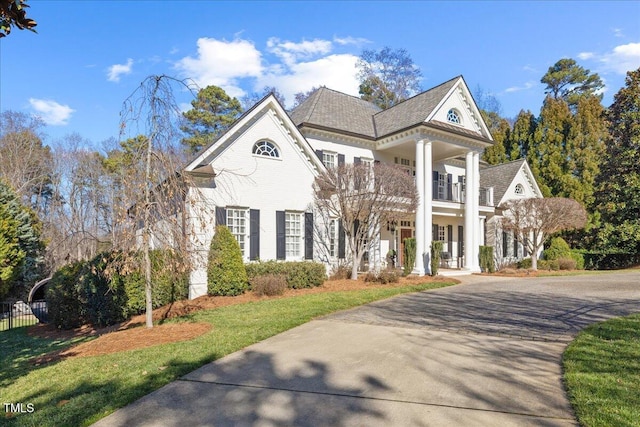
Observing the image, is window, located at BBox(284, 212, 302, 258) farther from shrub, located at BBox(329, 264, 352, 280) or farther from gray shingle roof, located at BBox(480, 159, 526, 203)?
gray shingle roof, located at BBox(480, 159, 526, 203)

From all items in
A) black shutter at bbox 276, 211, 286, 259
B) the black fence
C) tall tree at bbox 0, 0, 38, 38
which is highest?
tall tree at bbox 0, 0, 38, 38

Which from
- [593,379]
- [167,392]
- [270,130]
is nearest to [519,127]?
[270,130]

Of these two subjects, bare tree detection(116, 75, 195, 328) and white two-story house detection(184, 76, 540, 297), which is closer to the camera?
bare tree detection(116, 75, 195, 328)

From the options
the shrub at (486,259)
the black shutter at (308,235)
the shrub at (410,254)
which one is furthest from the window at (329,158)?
the shrub at (486,259)

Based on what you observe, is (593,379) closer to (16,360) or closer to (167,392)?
(167,392)

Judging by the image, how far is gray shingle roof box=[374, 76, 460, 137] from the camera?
730 inches

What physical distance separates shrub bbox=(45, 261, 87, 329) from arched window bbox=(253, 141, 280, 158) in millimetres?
7022

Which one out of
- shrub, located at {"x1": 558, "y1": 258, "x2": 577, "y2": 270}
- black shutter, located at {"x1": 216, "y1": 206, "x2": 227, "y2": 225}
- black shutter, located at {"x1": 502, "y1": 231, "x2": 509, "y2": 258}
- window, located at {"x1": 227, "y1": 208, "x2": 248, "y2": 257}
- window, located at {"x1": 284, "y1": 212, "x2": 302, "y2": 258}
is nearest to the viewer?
black shutter, located at {"x1": 216, "y1": 206, "x2": 227, "y2": 225}

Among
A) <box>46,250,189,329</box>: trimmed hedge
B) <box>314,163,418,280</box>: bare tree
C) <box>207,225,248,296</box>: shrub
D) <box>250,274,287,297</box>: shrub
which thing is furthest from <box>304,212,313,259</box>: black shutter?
<box>46,250,189,329</box>: trimmed hedge

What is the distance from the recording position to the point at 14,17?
227 centimetres

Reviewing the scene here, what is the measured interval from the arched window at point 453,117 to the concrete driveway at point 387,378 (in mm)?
13366

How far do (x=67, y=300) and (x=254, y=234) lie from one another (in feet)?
20.1

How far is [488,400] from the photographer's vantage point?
3936 millimetres

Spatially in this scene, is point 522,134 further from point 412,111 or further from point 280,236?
point 280,236
